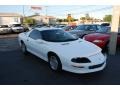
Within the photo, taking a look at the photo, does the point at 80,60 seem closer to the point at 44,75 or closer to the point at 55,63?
the point at 55,63

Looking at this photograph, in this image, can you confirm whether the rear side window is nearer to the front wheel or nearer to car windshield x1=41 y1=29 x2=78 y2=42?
car windshield x1=41 y1=29 x2=78 y2=42

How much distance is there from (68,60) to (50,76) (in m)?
0.73

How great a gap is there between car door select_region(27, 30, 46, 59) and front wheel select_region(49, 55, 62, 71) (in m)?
0.47

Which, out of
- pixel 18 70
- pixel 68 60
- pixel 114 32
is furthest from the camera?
pixel 114 32

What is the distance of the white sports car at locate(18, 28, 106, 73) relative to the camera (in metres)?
4.76

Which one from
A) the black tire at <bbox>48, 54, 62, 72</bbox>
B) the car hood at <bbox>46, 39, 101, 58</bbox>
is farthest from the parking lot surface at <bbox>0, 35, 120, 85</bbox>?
the car hood at <bbox>46, 39, 101, 58</bbox>

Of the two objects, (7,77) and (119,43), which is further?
(119,43)

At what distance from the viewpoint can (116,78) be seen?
4.84m

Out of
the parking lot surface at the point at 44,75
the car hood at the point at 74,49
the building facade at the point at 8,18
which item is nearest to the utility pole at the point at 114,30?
the parking lot surface at the point at 44,75

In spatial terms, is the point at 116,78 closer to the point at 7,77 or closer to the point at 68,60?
the point at 68,60

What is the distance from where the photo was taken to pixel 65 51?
16.5ft

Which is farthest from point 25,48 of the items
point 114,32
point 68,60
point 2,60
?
→ point 114,32

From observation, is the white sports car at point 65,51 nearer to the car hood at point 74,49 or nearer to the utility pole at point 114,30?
the car hood at point 74,49

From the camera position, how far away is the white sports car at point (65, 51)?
187 inches
